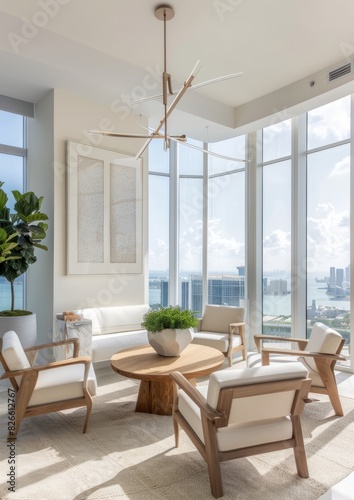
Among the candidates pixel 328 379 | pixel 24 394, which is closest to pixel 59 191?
pixel 24 394

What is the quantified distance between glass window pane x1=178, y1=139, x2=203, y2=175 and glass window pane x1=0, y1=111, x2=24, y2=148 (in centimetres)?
272

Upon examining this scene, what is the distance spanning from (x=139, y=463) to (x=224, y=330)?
2.96 m

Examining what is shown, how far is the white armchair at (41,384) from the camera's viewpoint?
290 centimetres

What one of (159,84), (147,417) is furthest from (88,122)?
(147,417)

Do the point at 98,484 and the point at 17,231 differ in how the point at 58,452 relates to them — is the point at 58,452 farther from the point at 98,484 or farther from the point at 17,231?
the point at 17,231

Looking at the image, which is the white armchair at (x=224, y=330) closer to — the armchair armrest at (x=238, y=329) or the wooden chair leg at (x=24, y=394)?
the armchair armrest at (x=238, y=329)

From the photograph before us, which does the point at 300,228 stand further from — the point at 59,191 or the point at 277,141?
the point at 59,191

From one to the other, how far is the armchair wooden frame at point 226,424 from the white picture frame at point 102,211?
291 cm

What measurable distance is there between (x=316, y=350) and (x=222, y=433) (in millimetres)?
1657

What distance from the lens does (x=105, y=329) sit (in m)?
4.96

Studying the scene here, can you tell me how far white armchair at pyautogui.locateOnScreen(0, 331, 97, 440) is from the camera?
2.90 meters

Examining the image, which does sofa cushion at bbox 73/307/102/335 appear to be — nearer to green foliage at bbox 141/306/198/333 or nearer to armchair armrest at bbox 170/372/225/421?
green foliage at bbox 141/306/198/333

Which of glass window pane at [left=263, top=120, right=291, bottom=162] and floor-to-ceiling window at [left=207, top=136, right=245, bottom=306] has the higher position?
glass window pane at [left=263, top=120, right=291, bottom=162]

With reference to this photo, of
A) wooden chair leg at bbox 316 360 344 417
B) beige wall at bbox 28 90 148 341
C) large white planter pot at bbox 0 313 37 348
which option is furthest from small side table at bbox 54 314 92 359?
wooden chair leg at bbox 316 360 344 417
